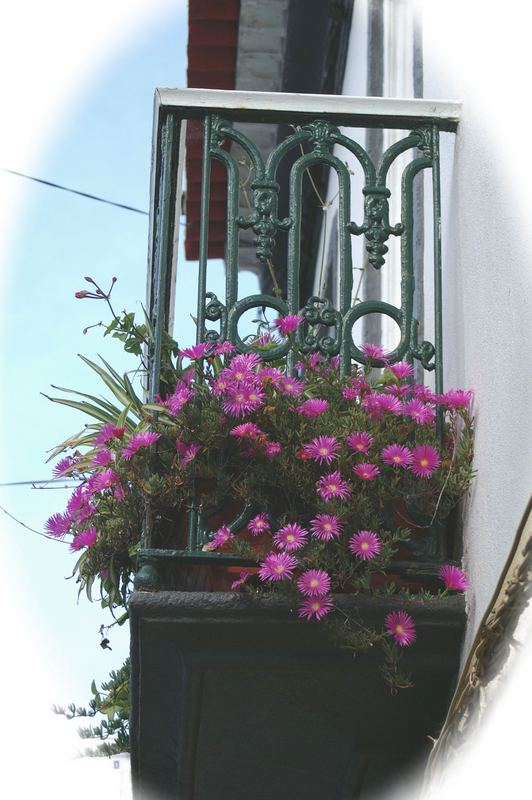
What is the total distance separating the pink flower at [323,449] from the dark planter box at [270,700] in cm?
30

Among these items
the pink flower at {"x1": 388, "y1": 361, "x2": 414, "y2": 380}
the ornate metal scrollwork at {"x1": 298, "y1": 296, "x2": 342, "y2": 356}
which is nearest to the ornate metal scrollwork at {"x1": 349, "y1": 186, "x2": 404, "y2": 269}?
the ornate metal scrollwork at {"x1": 298, "y1": 296, "x2": 342, "y2": 356}

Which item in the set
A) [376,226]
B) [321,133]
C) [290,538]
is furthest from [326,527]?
[321,133]

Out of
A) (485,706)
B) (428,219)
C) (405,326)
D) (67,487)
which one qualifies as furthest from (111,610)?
(428,219)

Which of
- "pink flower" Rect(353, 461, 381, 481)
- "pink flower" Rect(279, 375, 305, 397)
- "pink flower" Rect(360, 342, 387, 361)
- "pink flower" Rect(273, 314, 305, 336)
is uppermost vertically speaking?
"pink flower" Rect(273, 314, 305, 336)

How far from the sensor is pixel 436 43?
3.99 meters

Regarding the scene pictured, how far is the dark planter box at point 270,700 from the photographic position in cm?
322

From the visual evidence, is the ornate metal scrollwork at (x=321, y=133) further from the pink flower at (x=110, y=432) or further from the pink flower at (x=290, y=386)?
the pink flower at (x=110, y=432)

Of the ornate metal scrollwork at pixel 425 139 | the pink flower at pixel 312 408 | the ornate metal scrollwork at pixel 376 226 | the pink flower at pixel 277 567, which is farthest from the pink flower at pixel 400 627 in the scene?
the ornate metal scrollwork at pixel 425 139

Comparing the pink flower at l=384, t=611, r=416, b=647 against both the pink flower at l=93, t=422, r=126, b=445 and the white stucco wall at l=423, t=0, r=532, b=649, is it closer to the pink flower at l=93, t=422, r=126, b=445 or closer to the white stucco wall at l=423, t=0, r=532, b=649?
the white stucco wall at l=423, t=0, r=532, b=649

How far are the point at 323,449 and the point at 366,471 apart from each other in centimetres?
11

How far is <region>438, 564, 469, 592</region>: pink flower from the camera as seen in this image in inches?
128

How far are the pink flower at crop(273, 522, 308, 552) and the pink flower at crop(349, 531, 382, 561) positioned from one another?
0.11m

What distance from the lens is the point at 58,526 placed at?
349 cm

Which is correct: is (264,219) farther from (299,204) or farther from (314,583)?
(314,583)
